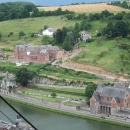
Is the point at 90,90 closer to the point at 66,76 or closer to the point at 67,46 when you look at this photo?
the point at 66,76

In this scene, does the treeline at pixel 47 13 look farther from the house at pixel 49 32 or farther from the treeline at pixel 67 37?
the treeline at pixel 67 37

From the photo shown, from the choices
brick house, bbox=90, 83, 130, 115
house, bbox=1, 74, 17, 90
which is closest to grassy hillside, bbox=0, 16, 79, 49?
house, bbox=1, 74, 17, 90

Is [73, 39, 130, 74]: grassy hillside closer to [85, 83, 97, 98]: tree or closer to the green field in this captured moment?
the green field

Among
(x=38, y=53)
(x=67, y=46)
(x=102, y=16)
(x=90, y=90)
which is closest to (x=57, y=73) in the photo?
(x=38, y=53)

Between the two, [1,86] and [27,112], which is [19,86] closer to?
[1,86]

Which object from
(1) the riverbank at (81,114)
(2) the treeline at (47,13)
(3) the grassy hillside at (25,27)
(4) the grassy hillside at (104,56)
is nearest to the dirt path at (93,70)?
(4) the grassy hillside at (104,56)

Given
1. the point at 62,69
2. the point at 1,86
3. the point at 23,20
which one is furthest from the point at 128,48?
the point at 23,20
